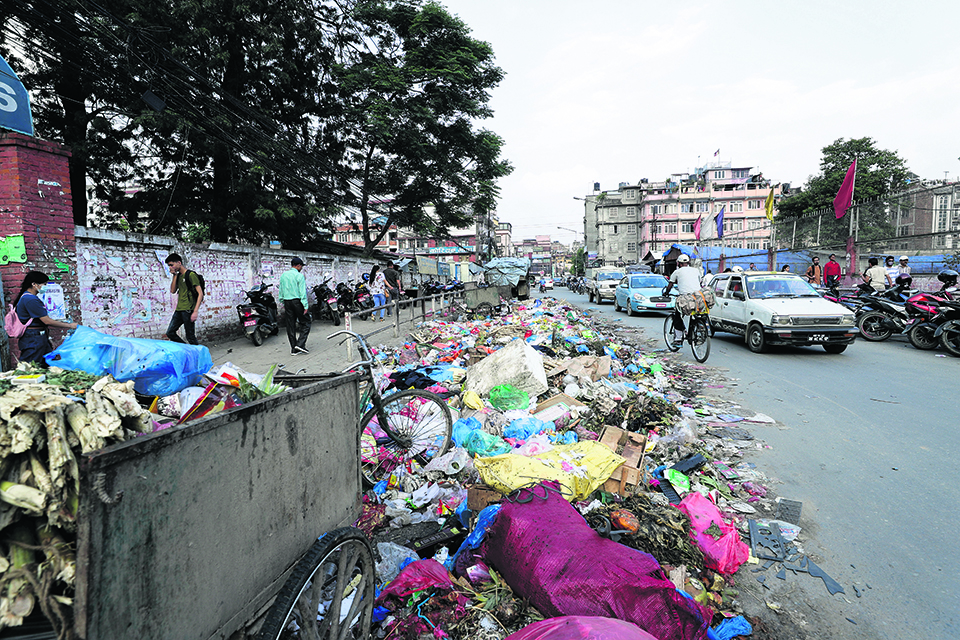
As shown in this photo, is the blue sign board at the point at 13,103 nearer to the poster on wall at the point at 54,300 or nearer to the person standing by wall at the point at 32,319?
the poster on wall at the point at 54,300

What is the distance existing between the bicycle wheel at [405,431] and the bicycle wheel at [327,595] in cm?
150

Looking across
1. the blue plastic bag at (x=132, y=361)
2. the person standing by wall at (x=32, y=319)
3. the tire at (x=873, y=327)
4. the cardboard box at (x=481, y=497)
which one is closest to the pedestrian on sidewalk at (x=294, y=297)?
the person standing by wall at (x=32, y=319)

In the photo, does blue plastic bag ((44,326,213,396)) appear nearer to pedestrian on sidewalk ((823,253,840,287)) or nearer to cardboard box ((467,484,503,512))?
cardboard box ((467,484,503,512))

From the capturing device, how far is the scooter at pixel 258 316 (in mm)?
9906

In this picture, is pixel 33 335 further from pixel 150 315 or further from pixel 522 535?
pixel 522 535

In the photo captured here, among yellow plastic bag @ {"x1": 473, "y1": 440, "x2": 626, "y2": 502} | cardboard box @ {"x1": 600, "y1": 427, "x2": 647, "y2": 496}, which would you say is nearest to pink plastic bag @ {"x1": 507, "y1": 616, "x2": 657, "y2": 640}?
yellow plastic bag @ {"x1": 473, "y1": 440, "x2": 626, "y2": 502}

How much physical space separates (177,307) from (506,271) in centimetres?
1437

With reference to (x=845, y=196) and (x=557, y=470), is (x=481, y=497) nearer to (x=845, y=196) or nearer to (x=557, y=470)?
(x=557, y=470)

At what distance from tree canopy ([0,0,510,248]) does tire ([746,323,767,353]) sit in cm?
1217

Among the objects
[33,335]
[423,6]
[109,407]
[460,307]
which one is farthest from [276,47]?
[109,407]

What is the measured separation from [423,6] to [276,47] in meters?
7.51

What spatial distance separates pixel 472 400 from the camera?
17.2ft

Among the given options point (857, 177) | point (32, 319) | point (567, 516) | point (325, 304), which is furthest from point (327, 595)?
point (857, 177)

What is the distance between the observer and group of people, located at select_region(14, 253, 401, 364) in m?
4.76
